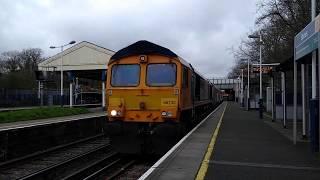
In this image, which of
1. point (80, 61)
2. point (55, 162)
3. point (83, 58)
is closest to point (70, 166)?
point (55, 162)

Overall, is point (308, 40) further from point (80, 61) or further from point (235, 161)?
point (80, 61)

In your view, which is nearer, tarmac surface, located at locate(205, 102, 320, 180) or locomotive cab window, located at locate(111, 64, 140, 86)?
tarmac surface, located at locate(205, 102, 320, 180)

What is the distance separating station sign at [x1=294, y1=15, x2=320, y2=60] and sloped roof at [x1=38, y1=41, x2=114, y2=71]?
118 feet

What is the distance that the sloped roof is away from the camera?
5109cm

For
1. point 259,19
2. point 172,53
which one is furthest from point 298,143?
point 259,19

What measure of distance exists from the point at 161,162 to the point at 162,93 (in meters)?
4.58

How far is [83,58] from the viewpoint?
51938 mm

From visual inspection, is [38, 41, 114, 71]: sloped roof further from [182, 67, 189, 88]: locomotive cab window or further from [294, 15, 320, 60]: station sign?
[294, 15, 320, 60]: station sign

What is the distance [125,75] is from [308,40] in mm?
5572

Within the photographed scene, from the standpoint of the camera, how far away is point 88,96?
88812 millimetres

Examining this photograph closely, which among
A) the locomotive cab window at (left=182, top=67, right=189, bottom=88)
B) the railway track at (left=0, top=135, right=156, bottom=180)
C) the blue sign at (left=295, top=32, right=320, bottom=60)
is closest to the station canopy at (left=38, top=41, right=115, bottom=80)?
the railway track at (left=0, top=135, right=156, bottom=180)

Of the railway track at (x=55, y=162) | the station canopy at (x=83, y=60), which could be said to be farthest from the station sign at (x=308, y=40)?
the station canopy at (x=83, y=60)

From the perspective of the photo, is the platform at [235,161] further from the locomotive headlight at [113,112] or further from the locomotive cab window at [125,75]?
the locomotive cab window at [125,75]

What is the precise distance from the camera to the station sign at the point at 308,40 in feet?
40.8
